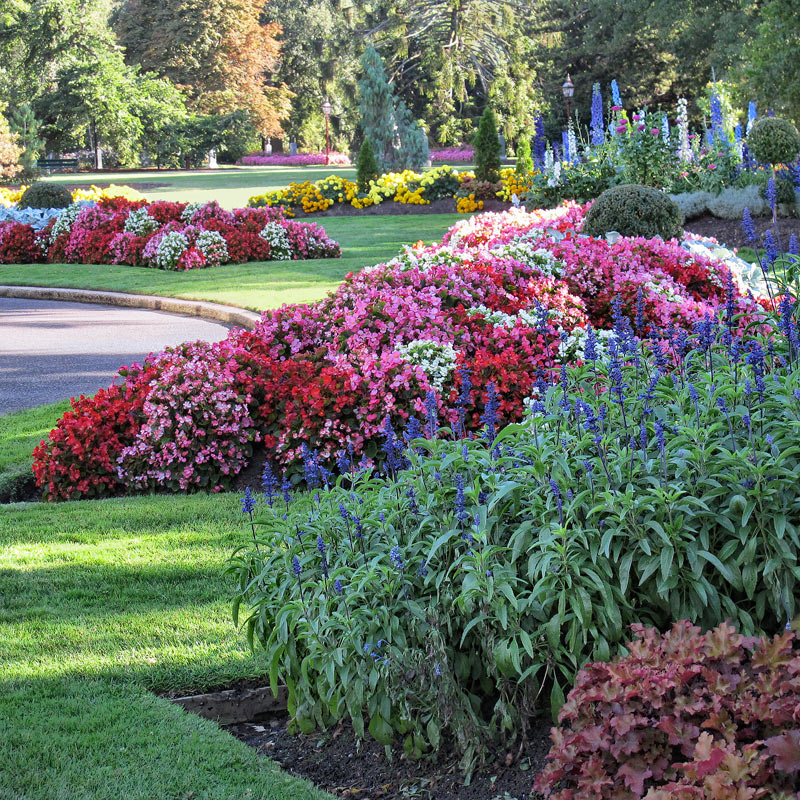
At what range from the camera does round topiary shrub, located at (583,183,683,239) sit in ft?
35.9

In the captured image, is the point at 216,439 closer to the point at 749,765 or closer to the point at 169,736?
the point at 169,736

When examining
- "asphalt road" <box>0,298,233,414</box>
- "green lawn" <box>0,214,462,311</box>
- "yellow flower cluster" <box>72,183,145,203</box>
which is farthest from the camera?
"yellow flower cluster" <box>72,183,145,203</box>

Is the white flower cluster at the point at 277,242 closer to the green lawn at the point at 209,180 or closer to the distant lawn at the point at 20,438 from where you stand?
the distant lawn at the point at 20,438

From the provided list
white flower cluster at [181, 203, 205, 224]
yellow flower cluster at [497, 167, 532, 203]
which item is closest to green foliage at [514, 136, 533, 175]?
yellow flower cluster at [497, 167, 532, 203]

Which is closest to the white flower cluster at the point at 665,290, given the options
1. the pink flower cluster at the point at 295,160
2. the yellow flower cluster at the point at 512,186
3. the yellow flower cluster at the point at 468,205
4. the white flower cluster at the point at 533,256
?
the white flower cluster at the point at 533,256


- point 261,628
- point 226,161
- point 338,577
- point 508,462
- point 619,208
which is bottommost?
point 261,628

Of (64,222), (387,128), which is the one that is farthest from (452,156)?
(64,222)

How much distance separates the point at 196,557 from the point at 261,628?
4.66 ft

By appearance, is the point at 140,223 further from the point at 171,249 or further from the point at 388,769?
the point at 388,769

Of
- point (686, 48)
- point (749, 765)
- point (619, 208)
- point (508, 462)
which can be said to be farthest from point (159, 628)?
point (686, 48)

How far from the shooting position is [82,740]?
118 inches

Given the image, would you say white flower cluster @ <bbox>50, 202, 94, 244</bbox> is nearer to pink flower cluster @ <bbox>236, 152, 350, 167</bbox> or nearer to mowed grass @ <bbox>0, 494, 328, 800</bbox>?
mowed grass @ <bbox>0, 494, 328, 800</bbox>

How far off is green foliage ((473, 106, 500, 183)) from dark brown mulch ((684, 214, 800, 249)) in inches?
402

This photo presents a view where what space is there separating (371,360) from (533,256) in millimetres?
2176
